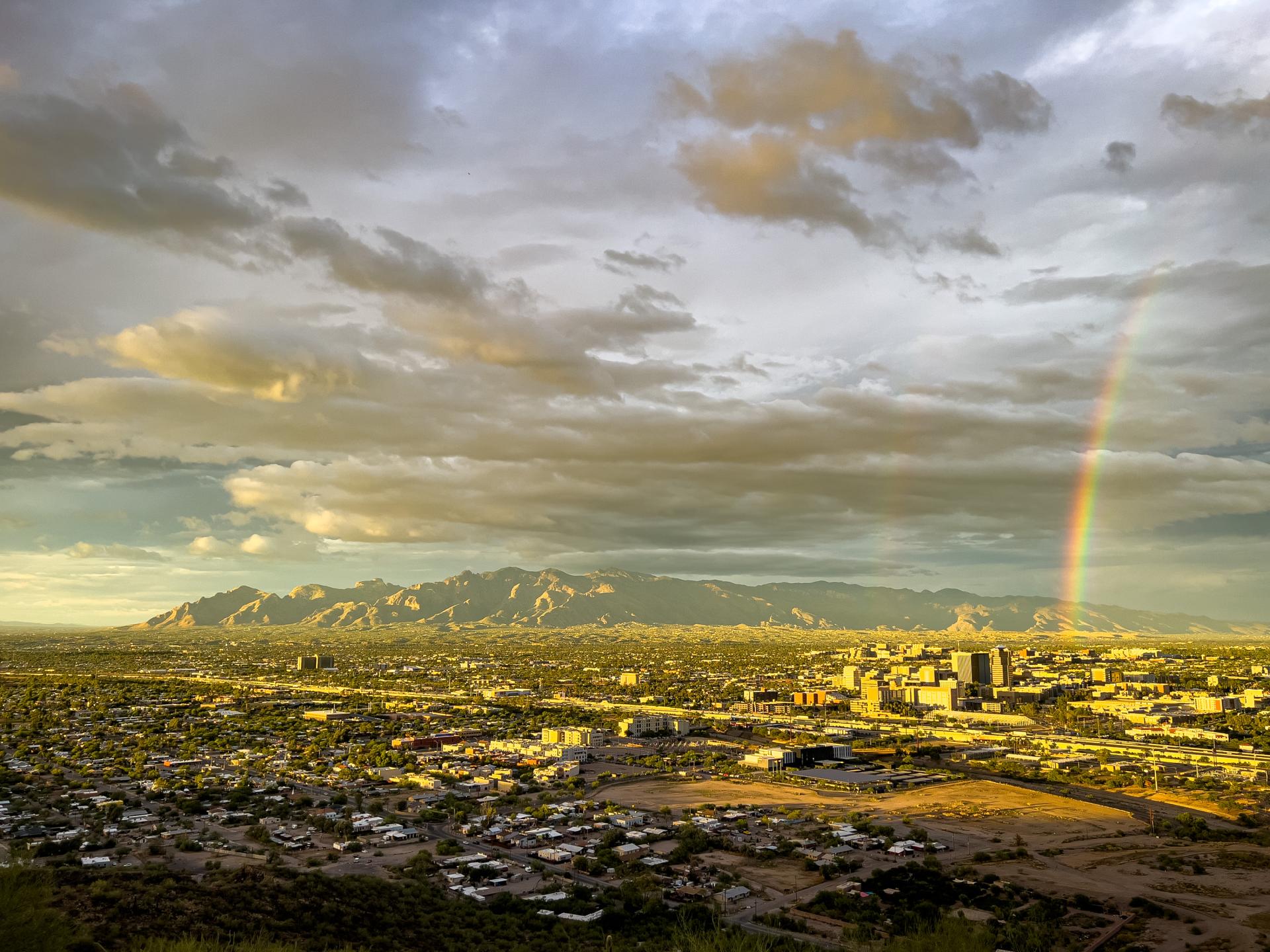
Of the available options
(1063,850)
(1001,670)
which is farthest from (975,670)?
(1063,850)

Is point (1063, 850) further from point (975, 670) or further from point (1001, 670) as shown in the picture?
point (1001, 670)

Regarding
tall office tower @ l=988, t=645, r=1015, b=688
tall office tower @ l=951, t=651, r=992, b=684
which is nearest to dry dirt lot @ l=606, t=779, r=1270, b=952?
tall office tower @ l=951, t=651, r=992, b=684

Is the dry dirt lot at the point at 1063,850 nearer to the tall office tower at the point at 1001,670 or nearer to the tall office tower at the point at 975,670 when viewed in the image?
the tall office tower at the point at 975,670

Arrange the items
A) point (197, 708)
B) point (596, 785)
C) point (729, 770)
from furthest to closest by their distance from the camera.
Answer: point (197, 708) → point (729, 770) → point (596, 785)

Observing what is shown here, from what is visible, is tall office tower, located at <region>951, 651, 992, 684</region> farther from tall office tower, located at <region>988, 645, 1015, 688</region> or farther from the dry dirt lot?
the dry dirt lot

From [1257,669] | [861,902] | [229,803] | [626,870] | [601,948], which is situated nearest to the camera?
[601,948]

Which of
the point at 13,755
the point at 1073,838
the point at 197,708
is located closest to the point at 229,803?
the point at 13,755

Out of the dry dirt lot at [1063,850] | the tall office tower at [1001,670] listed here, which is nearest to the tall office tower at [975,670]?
the tall office tower at [1001,670]

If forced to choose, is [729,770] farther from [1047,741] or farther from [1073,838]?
[1047,741]
